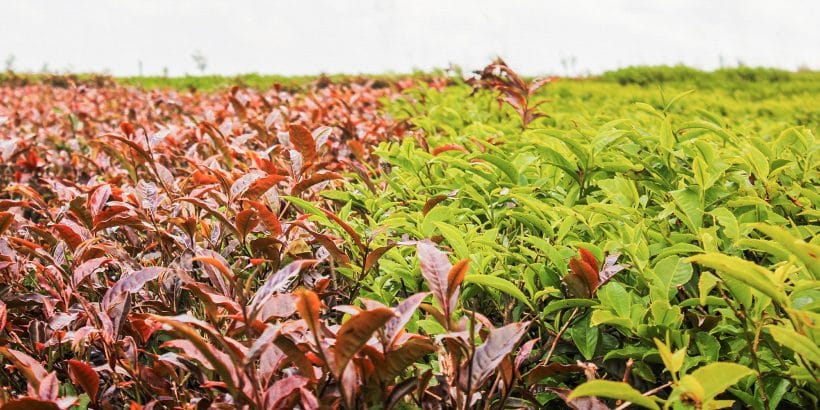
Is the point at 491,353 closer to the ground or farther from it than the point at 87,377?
farther from it

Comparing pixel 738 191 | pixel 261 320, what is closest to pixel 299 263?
pixel 261 320

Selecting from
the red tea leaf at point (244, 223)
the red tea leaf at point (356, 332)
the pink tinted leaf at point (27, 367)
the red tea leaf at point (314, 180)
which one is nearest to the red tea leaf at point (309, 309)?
the red tea leaf at point (356, 332)

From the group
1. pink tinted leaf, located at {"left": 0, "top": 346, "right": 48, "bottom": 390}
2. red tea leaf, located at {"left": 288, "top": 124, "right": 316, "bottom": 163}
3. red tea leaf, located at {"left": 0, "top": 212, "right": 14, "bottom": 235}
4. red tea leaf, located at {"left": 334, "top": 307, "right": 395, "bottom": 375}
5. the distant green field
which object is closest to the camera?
red tea leaf, located at {"left": 334, "top": 307, "right": 395, "bottom": 375}

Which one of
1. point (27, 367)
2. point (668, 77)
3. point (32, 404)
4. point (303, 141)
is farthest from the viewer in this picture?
point (668, 77)

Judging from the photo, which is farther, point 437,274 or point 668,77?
point 668,77

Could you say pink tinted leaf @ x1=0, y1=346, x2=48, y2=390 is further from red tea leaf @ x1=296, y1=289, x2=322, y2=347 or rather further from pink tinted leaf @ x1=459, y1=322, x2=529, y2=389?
pink tinted leaf @ x1=459, y1=322, x2=529, y2=389

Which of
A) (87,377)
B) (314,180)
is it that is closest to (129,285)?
(87,377)

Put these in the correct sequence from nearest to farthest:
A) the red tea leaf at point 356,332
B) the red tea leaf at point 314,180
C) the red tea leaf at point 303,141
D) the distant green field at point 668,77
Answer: the red tea leaf at point 356,332 → the red tea leaf at point 314,180 → the red tea leaf at point 303,141 → the distant green field at point 668,77

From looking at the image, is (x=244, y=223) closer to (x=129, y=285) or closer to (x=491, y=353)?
(x=129, y=285)

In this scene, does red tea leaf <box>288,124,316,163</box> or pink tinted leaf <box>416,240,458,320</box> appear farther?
red tea leaf <box>288,124,316,163</box>

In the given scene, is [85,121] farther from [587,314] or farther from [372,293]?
[587,314]

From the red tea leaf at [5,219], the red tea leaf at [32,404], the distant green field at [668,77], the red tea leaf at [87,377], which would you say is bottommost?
the red tea leaf at [87,377]

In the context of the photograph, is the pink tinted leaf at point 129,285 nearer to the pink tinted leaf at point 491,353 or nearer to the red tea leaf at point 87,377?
the red tea leaf at point 87,377

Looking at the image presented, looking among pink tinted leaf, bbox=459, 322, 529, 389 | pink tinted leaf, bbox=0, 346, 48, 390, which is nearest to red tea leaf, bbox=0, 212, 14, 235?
pink tinted leaf, bbox=0, 346, 48, 390
